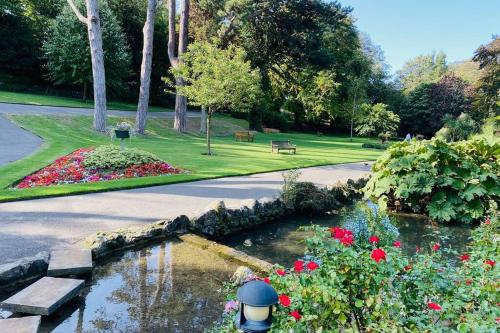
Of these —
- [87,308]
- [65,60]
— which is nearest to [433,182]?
[87,308]

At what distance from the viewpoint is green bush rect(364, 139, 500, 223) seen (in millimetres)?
9648

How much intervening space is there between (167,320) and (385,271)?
2.63 meters

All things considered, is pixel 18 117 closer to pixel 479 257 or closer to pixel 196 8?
pixel 196 8

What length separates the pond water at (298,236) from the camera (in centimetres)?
703

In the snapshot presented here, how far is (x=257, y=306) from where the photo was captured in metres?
2.13

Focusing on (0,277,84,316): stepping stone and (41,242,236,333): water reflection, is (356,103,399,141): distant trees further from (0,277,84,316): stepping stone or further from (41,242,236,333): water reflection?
(0,277,84,316): stepping stone

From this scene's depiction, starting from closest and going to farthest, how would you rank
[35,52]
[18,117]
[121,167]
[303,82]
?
[121,167] → [18,117] → [303,82] → [35,52]

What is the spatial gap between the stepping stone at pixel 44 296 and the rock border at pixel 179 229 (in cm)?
39

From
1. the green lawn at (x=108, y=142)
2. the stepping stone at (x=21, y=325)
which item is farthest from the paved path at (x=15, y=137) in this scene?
the stepping stone at (x=21, y=325)

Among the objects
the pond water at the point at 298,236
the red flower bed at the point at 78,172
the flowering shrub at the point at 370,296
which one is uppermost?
the flowering shrub at the point at 370,296

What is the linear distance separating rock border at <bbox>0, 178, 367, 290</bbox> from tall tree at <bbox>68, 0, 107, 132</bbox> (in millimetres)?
13835

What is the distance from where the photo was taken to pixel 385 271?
2.65m

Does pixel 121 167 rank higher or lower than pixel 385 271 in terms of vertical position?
lower

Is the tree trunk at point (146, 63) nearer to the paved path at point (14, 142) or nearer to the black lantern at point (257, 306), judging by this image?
the paved path at point (14, 142)
